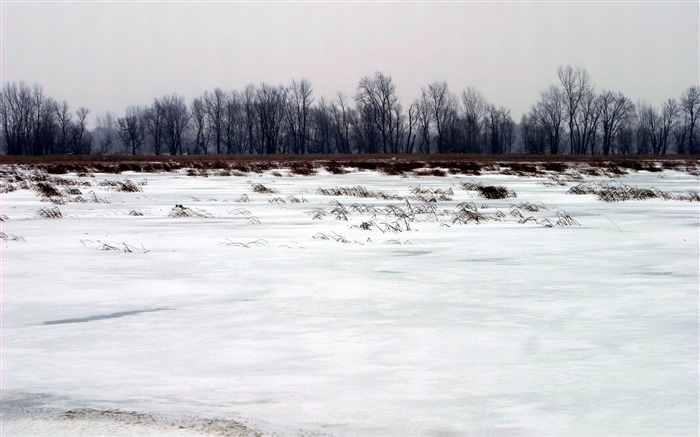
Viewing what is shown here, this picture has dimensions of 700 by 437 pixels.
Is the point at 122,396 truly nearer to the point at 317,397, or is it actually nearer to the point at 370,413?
the point at 317,397

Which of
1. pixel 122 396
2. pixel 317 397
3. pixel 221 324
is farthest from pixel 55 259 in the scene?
pixel 317 397

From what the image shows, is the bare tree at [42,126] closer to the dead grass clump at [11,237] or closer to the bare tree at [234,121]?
the bare tree at [234,121]

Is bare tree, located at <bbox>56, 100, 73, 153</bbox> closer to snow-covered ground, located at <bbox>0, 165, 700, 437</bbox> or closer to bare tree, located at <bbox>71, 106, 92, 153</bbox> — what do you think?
bare tree, located at <bbox>71, 106, 92, 153</bbox>

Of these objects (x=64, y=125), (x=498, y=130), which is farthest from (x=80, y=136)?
(x=498, y=130)

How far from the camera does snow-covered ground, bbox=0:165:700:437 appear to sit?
140 inches

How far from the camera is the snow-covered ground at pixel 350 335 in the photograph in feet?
11.6

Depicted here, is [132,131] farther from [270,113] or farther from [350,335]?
[350,335]

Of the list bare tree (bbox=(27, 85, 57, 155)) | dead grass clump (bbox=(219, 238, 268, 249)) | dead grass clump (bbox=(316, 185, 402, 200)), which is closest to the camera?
dead grass clump (bbox=(219, 238, 268, 249))

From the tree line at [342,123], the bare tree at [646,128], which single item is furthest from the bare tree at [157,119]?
the bare tree at [646,128]

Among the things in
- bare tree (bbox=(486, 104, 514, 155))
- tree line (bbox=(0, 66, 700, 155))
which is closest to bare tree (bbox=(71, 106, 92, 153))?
tree line (bbox=(0, 66, 700, 155))

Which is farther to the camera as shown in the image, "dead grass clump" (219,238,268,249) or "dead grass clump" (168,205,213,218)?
"dead grass clump" (168,205,213,218)

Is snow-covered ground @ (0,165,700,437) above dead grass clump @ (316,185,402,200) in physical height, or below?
below

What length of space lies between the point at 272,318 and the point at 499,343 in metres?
1.82

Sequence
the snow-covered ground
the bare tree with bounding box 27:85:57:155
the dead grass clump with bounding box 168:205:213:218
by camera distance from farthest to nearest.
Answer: the bare tree with bounding box 27:85:57:155
the dead grass clump with bounding box 168:205:213:218
the snow-covered ground
